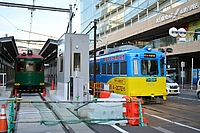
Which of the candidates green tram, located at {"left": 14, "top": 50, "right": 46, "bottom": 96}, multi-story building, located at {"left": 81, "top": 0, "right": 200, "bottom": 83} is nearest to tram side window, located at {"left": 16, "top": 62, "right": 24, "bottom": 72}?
green tram, located at {"left": 14, "top": 50, "right": 46, "bottom": 96}

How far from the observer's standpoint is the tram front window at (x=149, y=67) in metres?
15.6

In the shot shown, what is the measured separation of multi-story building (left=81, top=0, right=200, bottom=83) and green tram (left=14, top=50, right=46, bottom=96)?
6489 mm

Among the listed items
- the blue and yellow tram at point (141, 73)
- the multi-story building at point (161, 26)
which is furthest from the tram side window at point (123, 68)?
the multi-story building at point (161, 26)

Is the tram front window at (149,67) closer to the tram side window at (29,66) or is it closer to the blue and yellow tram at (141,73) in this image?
the blue and yellow tram at (141,73)

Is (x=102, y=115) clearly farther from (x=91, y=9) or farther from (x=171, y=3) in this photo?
(x=91, y=9)

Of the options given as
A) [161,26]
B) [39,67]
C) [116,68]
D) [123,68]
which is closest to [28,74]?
[39,67]

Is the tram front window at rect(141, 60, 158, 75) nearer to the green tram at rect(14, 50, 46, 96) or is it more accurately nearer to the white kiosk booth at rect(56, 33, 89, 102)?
the white kiosk booth at rect(56, 33, 89, 102)

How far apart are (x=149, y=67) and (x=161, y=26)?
84.7 ft

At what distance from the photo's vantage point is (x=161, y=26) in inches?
1575

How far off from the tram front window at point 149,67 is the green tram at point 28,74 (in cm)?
952

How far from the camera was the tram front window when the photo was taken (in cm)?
1557

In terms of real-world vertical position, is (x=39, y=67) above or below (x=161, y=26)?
below

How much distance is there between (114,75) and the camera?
Result: 57.2 ft

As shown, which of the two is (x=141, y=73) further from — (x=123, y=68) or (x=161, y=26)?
(x=161, y=26)
